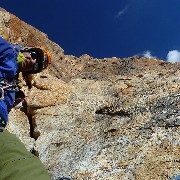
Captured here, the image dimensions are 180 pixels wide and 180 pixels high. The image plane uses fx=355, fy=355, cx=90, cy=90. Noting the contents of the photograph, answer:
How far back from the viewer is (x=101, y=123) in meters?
16.8

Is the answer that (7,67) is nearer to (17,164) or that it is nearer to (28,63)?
(28,63)

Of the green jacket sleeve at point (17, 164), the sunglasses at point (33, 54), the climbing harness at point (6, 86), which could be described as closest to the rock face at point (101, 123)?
the sunglasses at point (33, 54)

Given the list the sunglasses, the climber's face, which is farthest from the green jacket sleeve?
the sunglasses

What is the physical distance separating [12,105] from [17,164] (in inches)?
111

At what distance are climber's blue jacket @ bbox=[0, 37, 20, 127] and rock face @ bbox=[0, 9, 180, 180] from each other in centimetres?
608

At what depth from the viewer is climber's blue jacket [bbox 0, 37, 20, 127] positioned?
7146mm

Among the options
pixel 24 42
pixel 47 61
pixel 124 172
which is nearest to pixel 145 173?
pixel 124 172

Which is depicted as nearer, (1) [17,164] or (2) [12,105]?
(1) [17,164]

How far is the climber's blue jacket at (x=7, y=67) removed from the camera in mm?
7146

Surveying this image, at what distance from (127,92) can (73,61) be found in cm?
1077

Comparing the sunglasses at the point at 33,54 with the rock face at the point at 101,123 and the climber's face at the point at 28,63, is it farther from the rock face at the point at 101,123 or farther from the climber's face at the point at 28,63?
the rock face at the point at 101,123

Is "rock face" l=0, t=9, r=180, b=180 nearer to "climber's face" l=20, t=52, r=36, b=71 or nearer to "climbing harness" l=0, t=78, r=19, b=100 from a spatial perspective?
"climber's face" l=20, t=52, r=36, b=71

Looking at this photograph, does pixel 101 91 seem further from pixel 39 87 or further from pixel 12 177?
pixel 12 177

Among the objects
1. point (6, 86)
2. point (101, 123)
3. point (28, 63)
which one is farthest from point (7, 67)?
point (101, 123)
